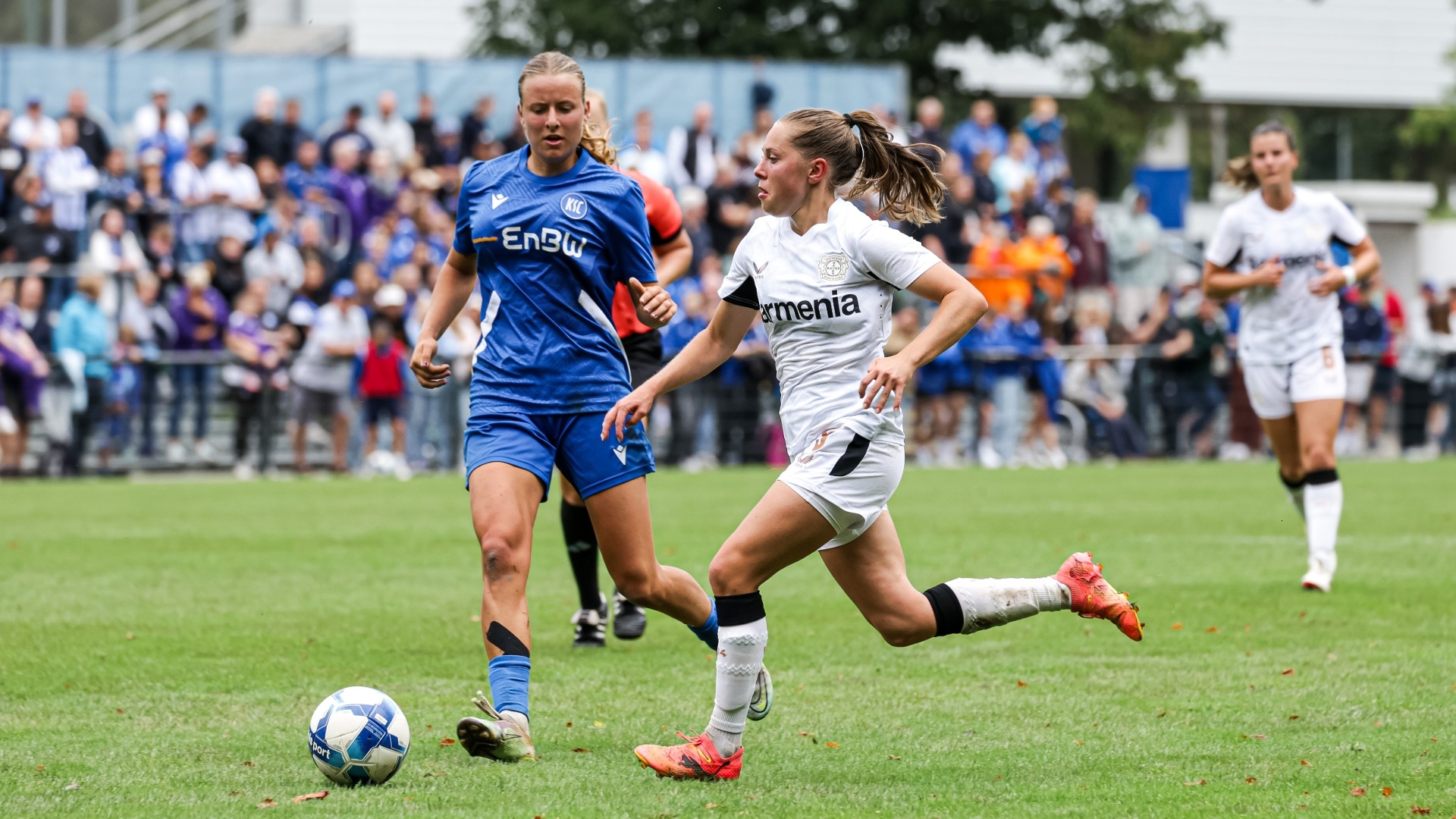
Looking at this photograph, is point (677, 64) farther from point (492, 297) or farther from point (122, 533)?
point (492, 297)

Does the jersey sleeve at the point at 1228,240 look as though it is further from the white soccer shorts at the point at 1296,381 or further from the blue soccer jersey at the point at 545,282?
the blue soccer jersey at the point at 545,282

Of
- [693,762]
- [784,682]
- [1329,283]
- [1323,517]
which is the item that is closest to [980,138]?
[1329,283]

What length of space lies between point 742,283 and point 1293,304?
5.56 meters

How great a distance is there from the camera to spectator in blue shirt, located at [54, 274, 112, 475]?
19406 mm

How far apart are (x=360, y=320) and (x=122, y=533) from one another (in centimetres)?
719

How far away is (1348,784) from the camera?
5.16 metres

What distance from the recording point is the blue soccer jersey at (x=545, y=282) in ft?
20.1

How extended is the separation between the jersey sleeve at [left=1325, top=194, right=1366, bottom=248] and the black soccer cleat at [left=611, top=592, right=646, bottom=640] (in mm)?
4787

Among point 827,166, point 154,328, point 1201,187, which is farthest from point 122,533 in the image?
point 1201,187

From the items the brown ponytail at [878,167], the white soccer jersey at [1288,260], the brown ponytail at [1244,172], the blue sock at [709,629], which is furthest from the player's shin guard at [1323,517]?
the brown ponytail at [878,167]

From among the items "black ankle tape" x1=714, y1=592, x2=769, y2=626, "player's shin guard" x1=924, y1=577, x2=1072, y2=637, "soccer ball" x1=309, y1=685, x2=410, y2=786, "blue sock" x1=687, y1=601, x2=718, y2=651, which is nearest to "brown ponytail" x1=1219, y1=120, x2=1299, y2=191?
"player's shin guard" x1=924, y1=577, x2=1072, y2=637

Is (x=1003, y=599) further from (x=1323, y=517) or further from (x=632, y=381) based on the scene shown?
(x=1323, y=517)

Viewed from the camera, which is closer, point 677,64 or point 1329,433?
point 1329,433

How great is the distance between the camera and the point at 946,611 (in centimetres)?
582
